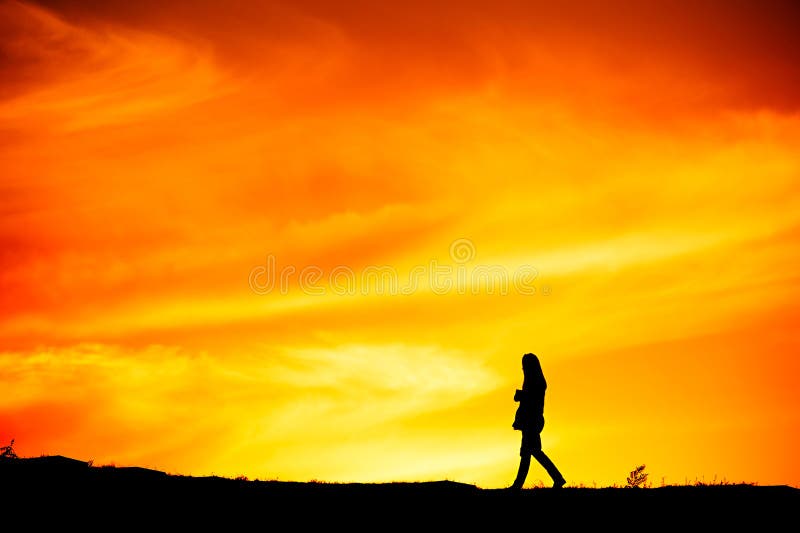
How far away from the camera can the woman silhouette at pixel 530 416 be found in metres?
16.9

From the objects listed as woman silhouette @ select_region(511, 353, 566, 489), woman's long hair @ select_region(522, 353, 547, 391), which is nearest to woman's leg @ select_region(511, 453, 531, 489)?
woman silhouette @ select_region(511, 353, 566, 489)

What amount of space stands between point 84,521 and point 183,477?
3975 millimetres

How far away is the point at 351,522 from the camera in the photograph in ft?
49.5

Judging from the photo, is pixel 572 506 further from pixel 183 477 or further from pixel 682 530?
pixel 183 477

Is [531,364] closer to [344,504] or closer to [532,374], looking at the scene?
[532,374]

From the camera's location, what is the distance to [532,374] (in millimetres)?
17047

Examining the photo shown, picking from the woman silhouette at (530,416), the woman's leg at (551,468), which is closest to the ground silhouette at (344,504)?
the woman's leg at (551,468)

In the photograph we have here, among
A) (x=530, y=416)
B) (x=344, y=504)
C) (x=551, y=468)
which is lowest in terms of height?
(x=344, y=504)

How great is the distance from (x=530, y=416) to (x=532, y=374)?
844 mm

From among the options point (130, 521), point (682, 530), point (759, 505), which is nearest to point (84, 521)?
point (130, 521)

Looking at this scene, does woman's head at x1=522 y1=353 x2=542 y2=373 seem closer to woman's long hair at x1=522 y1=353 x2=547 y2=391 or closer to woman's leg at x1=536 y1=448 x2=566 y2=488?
woman's long hair at x1=522 y1=353 x2=547 y2=391

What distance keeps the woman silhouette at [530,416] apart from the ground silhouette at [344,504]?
542 mm

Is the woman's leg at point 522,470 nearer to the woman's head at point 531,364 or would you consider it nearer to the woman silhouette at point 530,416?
the woman silhouette at point 530,416

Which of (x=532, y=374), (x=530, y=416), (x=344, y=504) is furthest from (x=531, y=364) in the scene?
(x=344, y=504)
